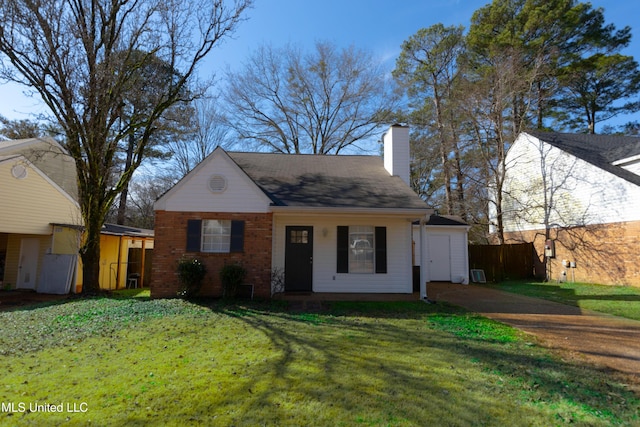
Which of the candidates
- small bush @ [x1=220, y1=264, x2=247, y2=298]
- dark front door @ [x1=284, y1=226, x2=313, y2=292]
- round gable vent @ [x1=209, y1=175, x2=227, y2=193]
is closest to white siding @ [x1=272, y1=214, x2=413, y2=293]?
dark front door @ [x1=284, y1=226, x2=313, y2=292]

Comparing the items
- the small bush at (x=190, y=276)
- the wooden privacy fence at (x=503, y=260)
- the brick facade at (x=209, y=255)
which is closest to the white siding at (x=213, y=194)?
the brick facade at (x=209, y=255)

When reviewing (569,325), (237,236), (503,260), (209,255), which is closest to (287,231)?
(237,236)

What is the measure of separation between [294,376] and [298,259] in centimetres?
640

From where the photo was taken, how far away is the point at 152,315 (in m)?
7.95

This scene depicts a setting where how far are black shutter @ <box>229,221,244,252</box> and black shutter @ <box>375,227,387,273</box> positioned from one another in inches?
157

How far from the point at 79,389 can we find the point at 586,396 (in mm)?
5593

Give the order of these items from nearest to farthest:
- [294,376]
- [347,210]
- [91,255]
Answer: [294,376] < [347,210] < [91,255]

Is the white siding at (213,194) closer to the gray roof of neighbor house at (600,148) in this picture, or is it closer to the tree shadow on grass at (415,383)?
the tree shadow on grass at (415,383)

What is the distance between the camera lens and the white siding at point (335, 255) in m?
10.7

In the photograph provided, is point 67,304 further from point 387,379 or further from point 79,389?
point 387,379

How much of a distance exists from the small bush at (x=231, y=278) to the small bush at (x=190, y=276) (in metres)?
0.61

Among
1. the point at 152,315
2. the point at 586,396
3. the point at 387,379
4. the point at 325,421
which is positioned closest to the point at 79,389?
the point at 325,421

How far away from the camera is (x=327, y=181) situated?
12.2m

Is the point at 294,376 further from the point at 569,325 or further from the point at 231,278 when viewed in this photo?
the point at 569,325
